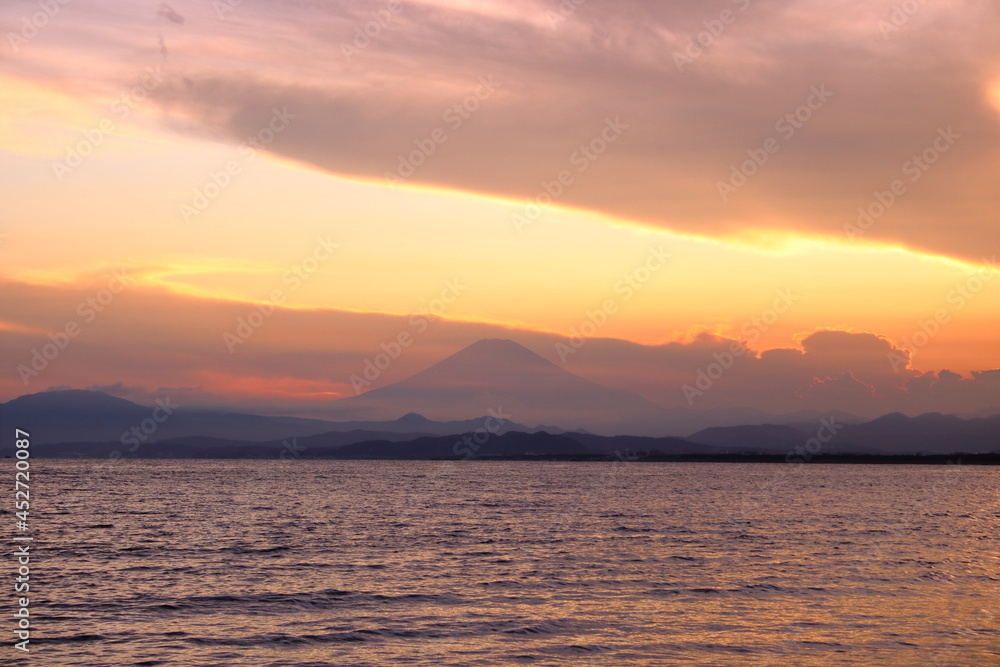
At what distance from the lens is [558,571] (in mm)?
43094

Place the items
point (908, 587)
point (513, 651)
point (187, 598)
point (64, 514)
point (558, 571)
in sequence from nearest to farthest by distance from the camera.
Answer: point (513, 651)
point (187, 598)
point (908, 587)
point (558, 571)
point (64, 514)

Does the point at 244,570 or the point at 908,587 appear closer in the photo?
the point at 908,587

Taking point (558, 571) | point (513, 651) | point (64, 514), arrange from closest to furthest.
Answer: point (513, 651)
point (558, 571)
point (64, 514)

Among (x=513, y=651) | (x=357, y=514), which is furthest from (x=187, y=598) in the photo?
(x=357, y=514)

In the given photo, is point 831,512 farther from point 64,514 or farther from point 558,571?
point 64,514

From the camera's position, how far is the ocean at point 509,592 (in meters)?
27.2

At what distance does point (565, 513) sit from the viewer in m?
83.1

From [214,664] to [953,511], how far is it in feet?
289

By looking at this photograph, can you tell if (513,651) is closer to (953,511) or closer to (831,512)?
(831,512)

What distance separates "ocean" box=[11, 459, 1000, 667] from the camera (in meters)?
27.2

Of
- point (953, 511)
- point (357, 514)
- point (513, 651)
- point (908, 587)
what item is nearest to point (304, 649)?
point (513, 651)

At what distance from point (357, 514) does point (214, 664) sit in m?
57.4

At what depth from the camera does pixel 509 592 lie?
37.0 metres

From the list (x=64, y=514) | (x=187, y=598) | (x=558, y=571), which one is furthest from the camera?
(x=64, y=514)
